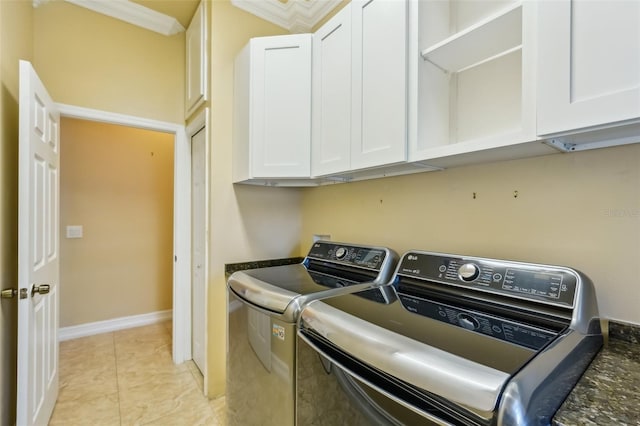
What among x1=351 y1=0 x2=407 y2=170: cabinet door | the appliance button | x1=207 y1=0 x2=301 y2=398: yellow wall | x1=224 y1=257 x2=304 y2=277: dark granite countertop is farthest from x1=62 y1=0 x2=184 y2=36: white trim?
the appliance button

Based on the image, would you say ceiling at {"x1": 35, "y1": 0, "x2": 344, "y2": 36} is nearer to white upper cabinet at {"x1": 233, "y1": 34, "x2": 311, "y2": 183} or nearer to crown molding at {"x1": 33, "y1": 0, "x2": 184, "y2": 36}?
crown molding at {"x1": 33, "y1": 0, "x2": 184, "y2": 36}

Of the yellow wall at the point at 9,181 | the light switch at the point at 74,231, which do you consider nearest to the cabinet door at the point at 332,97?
the yellow wall at the point at 9,181

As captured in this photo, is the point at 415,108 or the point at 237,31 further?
the point at 237,31

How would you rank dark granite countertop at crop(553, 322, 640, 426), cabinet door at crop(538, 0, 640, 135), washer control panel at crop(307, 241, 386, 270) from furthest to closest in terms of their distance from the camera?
washer control panel at crop(307, 241, 386, 270)
cabinet door at crop(538, 0, 640, 135)
dark granite countertop at crop(553, 322, 640, 426)

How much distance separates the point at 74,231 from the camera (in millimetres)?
3023

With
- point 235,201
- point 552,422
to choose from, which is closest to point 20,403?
point 235,201

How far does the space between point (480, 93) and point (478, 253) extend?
676 millimetres

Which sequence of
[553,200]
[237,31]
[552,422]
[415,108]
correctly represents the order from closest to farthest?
[552,422] → [553,200] → [415,108] → [237,31]

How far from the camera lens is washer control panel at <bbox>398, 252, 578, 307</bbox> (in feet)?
2.99

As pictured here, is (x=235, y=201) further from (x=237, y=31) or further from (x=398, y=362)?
(x=398, y=362)

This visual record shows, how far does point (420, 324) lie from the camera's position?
0.89m

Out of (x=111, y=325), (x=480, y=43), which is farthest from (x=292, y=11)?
(x=111, y=325)

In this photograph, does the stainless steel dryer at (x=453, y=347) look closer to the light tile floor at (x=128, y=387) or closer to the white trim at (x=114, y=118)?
the light tile floor at (x=128, y=387)

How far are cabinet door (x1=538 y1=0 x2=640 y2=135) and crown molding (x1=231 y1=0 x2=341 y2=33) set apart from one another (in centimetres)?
151
